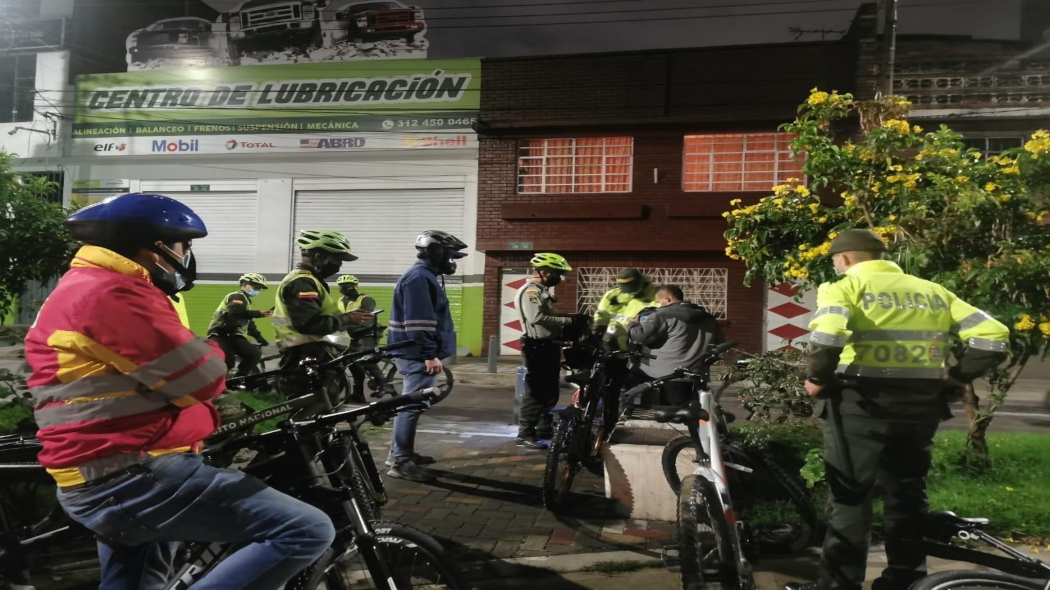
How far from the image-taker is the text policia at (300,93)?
1683 centimetres

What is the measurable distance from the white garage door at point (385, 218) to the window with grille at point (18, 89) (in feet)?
29.8

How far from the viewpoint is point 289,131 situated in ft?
56.4

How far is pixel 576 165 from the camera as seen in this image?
52.9 feet

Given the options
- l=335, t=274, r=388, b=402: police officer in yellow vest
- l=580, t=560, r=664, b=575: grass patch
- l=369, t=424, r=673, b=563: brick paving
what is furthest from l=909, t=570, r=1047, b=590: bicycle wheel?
l=335, t=274, r=388, b=402: police officer in yellow vest

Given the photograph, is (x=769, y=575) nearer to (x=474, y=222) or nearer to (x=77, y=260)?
(x=77, y=260)

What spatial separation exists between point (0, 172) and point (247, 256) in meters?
11.4

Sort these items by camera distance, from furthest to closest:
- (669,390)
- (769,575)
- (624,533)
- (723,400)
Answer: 1. (723,400)
2. (669,390)
3. (624,533)
4. (769,575)

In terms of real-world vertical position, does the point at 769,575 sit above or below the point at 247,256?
below

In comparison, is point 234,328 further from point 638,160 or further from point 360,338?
point 638,160

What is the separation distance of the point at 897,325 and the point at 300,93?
677 inches

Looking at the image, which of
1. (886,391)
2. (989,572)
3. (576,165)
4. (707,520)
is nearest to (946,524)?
(989,572)

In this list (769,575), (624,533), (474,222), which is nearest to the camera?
(769,575)

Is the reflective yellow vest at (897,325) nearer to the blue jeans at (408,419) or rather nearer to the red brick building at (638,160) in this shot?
the blue jeans at (408,419)

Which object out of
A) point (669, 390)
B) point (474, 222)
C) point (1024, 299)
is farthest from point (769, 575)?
point (474, 222)
